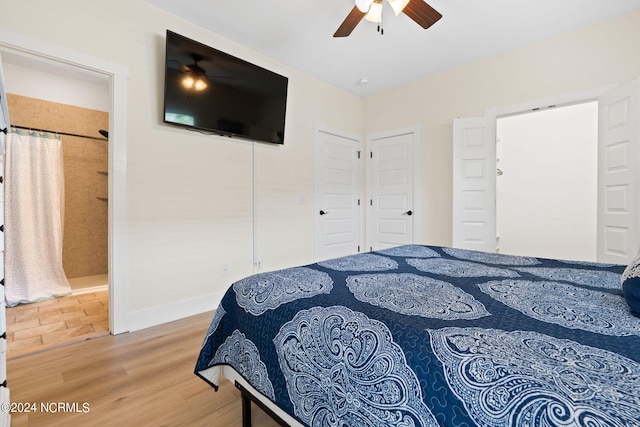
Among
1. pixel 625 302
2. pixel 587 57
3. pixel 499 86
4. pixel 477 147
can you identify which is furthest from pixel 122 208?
pixel 587 57

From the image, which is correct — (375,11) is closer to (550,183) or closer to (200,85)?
(200,85)

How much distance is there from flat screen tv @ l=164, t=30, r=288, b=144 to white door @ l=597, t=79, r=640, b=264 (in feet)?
10.4

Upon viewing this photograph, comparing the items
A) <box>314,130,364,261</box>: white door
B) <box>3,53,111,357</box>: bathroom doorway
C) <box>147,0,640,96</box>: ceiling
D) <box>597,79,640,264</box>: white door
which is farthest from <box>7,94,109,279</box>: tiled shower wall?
<box>597,79,640,264</box>: white door

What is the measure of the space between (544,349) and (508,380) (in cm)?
17

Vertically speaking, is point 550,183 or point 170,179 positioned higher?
point 550,183

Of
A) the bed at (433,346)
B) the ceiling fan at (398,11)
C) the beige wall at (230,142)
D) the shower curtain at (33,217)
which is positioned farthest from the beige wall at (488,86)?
the shower curtain at (33,217)

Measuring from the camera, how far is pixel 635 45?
8.23 feet

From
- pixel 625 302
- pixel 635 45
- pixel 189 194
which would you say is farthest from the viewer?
pixel 189 194

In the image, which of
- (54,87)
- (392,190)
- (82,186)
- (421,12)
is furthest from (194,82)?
(392,190)

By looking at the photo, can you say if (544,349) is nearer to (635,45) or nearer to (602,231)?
(602,231)

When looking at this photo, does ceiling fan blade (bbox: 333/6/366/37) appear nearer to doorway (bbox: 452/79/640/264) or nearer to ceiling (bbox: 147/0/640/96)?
ceiling (bbox: 147/0/640/96)

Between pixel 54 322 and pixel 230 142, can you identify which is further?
pixel 230 142

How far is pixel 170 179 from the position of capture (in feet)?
8.46

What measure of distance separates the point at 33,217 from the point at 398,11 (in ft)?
14.4
